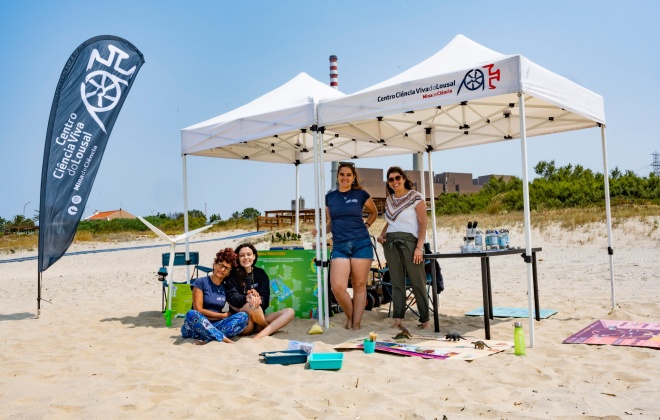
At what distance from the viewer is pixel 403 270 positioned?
5.67 m

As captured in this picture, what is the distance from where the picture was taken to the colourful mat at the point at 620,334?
4692mm

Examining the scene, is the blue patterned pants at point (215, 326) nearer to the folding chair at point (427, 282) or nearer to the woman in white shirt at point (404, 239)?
the woman in white shirt at point (404, 239)

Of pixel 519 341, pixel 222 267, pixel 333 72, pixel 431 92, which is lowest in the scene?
pixel 519 341

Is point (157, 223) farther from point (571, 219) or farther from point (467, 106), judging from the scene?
point (467, 106)

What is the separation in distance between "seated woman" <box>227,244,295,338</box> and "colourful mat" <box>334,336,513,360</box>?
83 cm

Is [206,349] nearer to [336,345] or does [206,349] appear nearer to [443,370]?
[336,345]

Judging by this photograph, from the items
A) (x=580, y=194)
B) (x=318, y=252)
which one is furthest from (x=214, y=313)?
(x=580, y=194)

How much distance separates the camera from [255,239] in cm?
2088

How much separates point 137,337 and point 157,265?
10347 mm

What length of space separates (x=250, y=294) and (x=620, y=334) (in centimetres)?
326

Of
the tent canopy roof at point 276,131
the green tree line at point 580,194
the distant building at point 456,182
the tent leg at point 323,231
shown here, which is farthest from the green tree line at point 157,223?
the tent leg at point 323,231

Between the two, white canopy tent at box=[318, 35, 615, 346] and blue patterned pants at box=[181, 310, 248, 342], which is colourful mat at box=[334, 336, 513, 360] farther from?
blue patterned pants at box=[181, 310, 248, 342]

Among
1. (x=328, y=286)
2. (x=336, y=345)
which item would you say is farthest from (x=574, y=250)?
(x=336, y=345)

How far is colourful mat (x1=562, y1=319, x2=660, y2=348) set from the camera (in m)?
4.69
